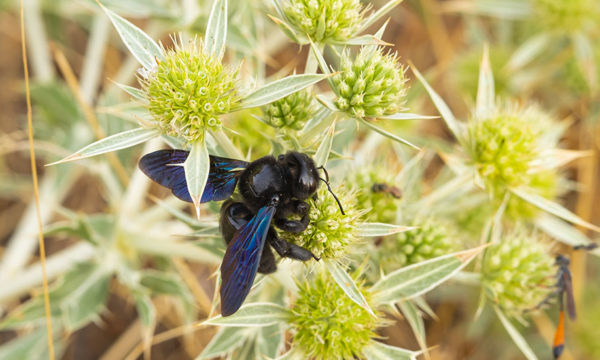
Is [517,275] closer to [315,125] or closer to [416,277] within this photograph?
[416,277]

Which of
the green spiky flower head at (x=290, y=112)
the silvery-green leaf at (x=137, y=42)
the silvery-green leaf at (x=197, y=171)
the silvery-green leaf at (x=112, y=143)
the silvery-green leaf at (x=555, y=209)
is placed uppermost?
the silvery-green leaf at (x=137, y=42)

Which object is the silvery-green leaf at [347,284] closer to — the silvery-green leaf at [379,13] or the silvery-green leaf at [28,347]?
the silvery-green leaf at [379,13]

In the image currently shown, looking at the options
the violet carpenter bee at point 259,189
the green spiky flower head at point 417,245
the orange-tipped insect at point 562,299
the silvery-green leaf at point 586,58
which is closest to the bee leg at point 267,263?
the violet carpenter bee at point 259,189

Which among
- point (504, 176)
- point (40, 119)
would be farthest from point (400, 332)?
point (40, 119)

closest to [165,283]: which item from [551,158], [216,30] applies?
[216,30]

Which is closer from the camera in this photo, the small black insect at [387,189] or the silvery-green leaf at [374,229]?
the silvery-green leaf at [374,229]

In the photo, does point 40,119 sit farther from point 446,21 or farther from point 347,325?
point 446,21

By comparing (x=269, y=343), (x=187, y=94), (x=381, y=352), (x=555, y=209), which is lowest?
(x=269, y=343)
